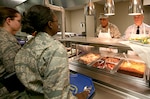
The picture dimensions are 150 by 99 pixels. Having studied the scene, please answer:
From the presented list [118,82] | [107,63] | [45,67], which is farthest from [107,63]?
[45,67]

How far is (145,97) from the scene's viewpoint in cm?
97

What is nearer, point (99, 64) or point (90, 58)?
point (99, 64)

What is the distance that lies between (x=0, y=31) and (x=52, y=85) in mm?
739

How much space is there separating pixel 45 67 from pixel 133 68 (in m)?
1.06

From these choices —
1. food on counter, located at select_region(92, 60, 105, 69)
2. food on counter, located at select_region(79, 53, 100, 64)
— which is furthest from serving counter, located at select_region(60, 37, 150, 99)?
food on counter, located at select_region(79, 53, 100, 64)

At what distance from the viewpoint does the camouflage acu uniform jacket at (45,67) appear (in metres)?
0.70

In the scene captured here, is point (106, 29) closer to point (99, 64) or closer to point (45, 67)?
point (99, 64)

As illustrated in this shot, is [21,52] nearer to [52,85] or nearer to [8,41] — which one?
[52,85]

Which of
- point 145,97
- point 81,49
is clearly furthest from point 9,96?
point 81,49

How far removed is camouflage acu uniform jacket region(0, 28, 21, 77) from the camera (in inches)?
40.7

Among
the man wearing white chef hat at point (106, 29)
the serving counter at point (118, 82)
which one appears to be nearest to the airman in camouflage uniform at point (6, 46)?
the serving counter at point (118, 82)

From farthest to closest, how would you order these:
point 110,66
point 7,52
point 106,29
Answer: point 106,29 → point 110,66 → point 7,52

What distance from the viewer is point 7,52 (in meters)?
A: 1.04

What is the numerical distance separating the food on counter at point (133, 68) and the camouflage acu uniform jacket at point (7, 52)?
1.07 m
